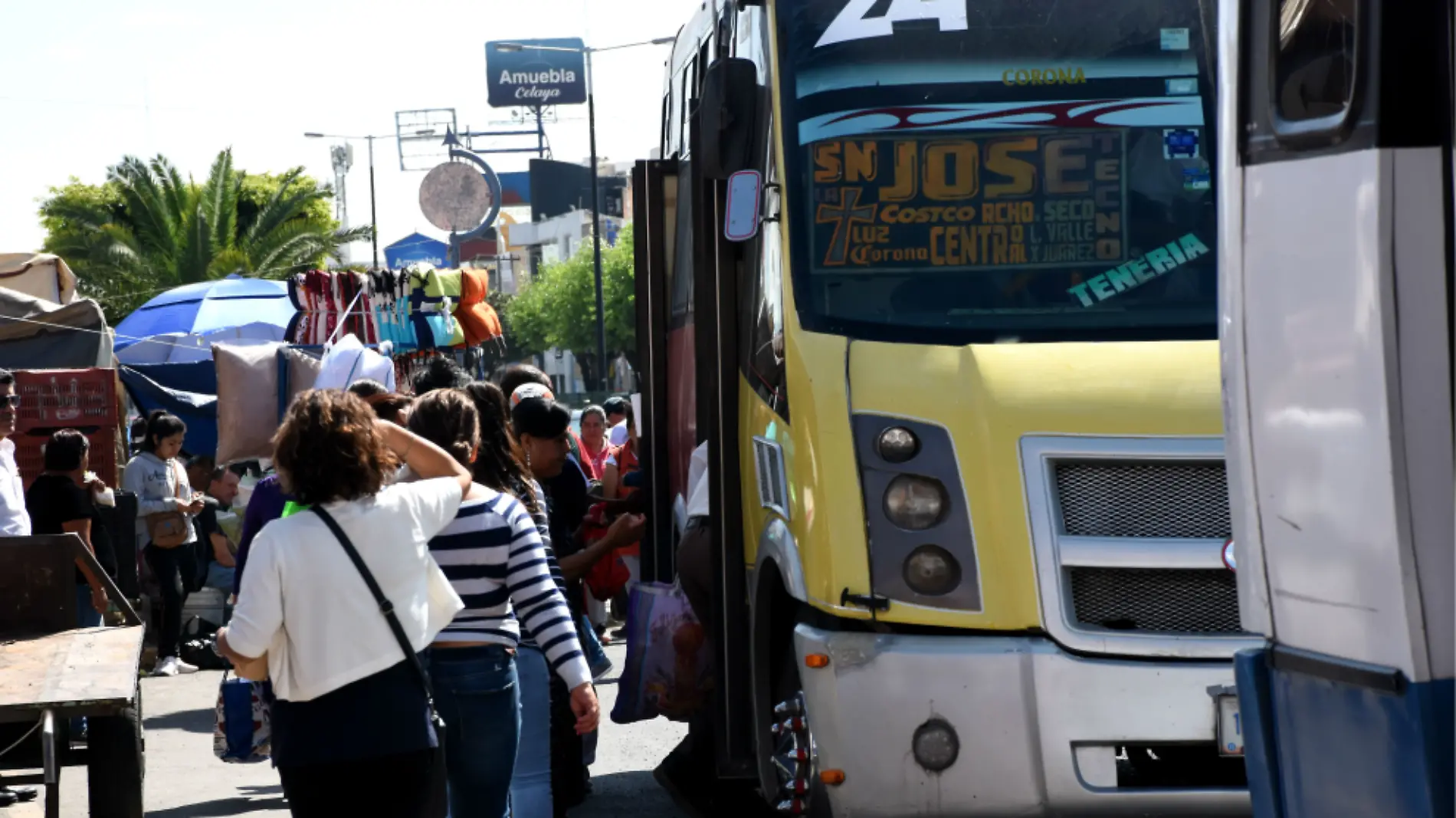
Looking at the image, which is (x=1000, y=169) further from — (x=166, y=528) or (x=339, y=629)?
(x=166, y=528)

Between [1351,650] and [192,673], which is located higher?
[1351,650]

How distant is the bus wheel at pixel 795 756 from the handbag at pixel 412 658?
4.65 feet

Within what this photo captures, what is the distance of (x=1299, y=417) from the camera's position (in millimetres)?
3428

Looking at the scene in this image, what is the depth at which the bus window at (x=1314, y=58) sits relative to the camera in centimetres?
333

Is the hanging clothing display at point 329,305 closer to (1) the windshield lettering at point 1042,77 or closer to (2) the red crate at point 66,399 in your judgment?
(2) the red crate at point 66,399

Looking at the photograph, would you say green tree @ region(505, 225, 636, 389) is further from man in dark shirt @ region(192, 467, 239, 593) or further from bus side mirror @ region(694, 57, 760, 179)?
bus side mirror @ region(694, 57, 760, 179)

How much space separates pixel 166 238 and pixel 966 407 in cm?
3941

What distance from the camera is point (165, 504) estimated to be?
14.0 metres

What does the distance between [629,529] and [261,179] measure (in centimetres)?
5567

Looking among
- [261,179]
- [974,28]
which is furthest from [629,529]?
[261,179]

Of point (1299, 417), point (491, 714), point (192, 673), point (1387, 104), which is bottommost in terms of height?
point (192, 673)

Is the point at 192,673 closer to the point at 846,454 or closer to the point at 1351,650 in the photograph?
the point at 846,454

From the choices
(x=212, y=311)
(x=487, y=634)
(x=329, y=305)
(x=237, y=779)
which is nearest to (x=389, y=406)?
(x=487, y=634)

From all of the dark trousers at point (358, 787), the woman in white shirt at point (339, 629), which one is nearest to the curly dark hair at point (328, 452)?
the woman in white shirt at point (339, 629)
